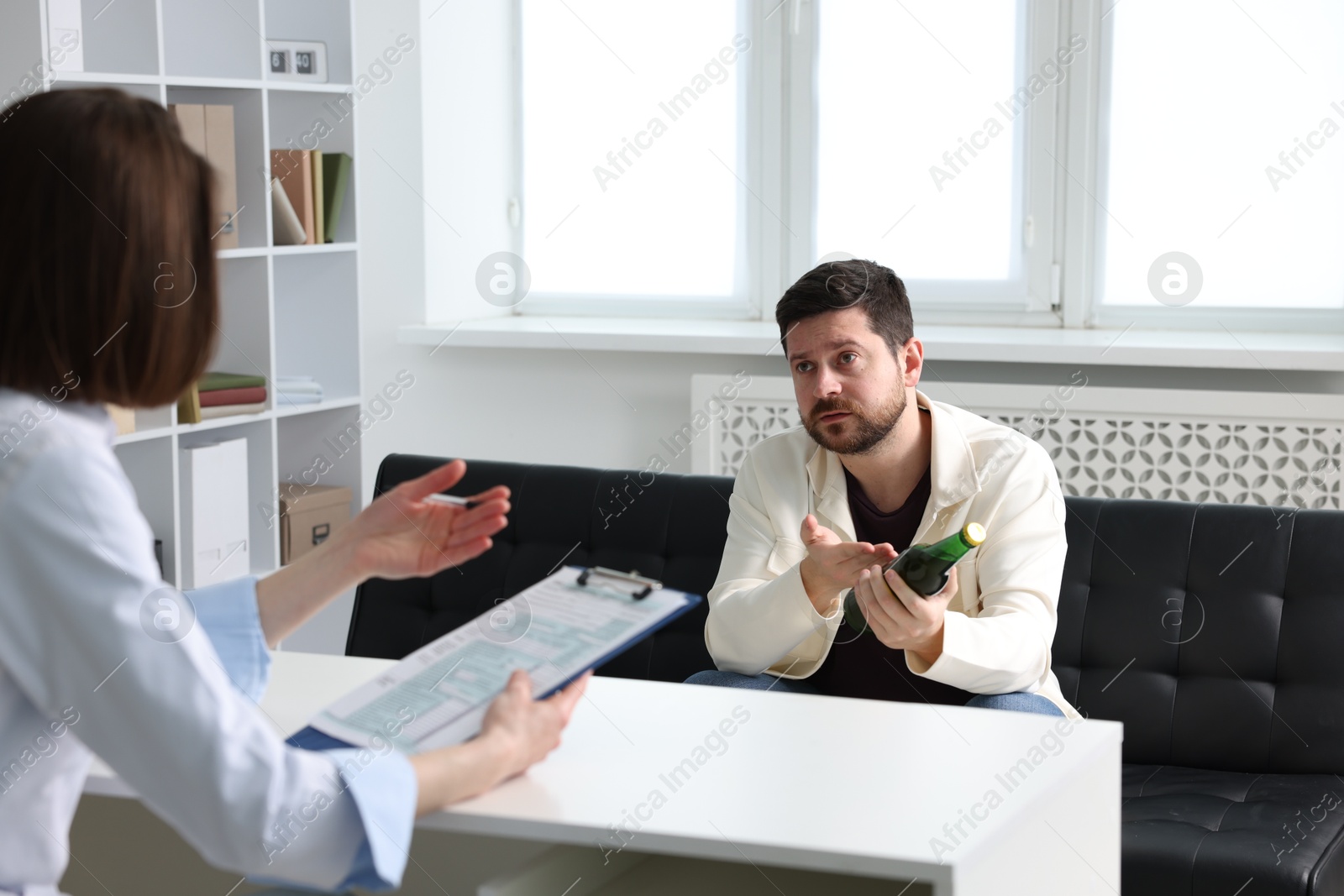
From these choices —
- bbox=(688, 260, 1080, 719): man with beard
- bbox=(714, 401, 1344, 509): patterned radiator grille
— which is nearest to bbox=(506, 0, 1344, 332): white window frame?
bbox=(714, 401, 1344, 509): patterned radiator grille

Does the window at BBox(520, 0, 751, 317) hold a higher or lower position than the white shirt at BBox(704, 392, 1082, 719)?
higher

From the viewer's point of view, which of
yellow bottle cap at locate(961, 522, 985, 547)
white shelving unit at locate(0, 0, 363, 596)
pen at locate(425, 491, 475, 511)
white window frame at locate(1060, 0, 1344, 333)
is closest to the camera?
pen at locate(425, 491, 475, 511)

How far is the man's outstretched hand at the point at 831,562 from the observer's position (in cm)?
178

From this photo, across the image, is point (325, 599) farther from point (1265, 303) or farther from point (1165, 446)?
point (1265, 303)

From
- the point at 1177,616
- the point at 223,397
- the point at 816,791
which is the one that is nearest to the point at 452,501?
the point at 816,791

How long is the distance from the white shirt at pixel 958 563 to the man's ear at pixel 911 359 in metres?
0.04

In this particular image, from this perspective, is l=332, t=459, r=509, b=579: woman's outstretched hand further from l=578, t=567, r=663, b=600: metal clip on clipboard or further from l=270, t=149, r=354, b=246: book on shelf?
l=270, t=149, r=354, b=246: book on shelf

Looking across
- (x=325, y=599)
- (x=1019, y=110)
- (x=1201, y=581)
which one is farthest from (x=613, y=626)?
(x=1019, y=110)

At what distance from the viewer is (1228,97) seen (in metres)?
3.45

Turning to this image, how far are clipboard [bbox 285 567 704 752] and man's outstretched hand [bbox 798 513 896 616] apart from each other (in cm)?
49

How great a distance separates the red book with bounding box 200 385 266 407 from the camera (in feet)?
11.0

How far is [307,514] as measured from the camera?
3.74m

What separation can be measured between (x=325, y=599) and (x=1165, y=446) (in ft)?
8.04

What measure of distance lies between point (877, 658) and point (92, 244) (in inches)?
53.7
